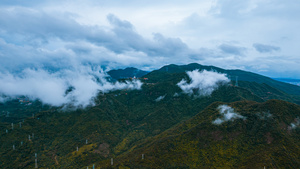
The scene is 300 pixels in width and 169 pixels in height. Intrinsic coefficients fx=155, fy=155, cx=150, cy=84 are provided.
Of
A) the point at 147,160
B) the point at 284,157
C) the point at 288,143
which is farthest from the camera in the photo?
the point at 147,160

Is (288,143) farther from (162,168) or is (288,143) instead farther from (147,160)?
(147,160)

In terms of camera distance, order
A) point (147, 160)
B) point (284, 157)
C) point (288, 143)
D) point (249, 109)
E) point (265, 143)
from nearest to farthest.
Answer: point (284, 157) → point (288, 143) → point (265, 143) → point (147, 160) → point (249, 109)

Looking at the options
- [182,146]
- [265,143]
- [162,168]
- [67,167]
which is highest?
[265,143]

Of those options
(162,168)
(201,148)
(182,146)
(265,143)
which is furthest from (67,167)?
(265,143)

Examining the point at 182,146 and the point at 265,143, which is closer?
the point at 265,143

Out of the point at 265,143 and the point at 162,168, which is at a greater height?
the point at 265,143

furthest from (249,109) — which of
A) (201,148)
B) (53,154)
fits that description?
(53,154)

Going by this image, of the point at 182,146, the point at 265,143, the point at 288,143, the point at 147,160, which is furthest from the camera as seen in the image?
the point at 182,146

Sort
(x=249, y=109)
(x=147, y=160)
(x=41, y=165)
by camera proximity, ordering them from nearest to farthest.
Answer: (x=147, y=160) → (x=249, y=109) → (x=41, y=165)

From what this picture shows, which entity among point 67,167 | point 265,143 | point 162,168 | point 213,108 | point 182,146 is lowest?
point 67,167

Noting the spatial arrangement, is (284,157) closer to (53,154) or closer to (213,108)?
(213,108)
